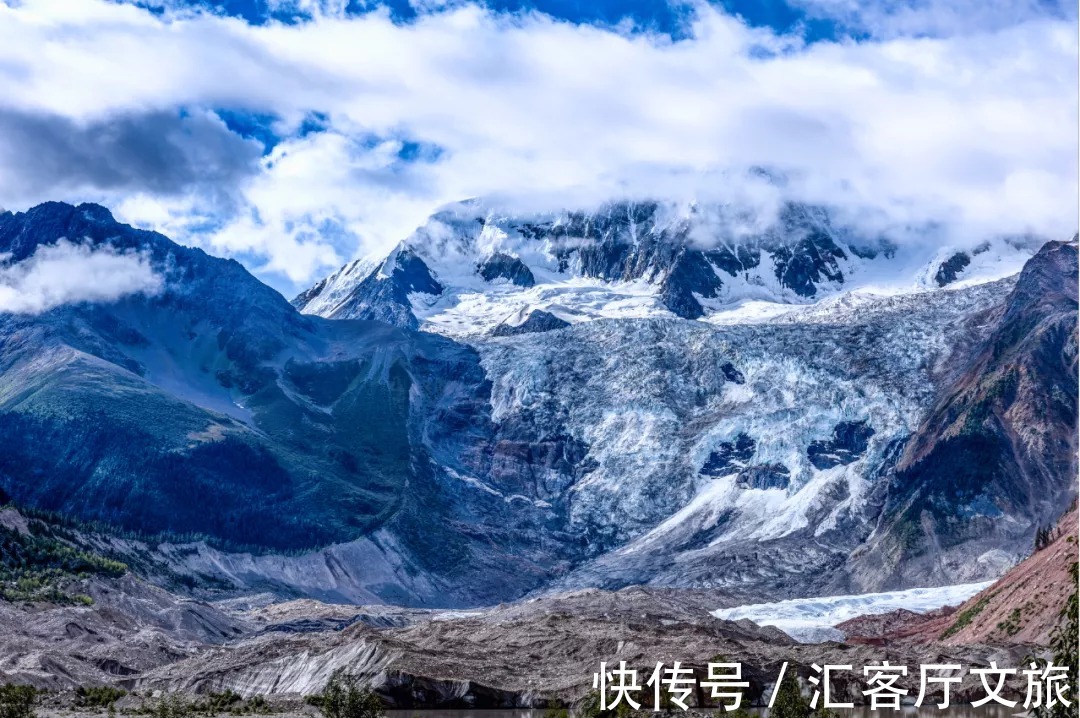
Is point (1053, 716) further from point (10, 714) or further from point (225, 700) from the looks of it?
point (225, 700)

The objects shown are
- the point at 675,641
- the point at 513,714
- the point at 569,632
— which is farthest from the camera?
the point at 569,632

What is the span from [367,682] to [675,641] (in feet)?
118

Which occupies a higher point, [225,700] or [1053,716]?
[1053,716]

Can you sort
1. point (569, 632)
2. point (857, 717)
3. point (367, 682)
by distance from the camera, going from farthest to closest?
1. point (569, 632)
2. point (367, 682)
3. point (857, 717)

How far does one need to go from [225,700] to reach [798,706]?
65464 mm

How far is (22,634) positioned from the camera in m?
194

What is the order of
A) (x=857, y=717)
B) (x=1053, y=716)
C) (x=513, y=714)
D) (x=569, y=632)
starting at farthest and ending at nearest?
1. (x=569, y=632)
2. (x=513, y=714)
3. (x=857, y=717)
4. (x=1053, y=716)

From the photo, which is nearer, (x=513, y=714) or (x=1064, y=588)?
(x=513, y=714)

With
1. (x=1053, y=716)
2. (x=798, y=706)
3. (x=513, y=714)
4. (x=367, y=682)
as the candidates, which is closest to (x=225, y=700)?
(x=367, y=682)

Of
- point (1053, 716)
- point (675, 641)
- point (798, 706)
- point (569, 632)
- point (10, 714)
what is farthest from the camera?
point (569, 632)

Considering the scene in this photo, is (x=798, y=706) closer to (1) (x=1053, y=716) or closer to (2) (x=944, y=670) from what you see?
(1) (x=1053, y=716)

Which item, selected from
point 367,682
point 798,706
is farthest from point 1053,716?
point 367,682

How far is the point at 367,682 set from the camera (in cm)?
15712

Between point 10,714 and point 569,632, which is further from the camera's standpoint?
point 569,632
